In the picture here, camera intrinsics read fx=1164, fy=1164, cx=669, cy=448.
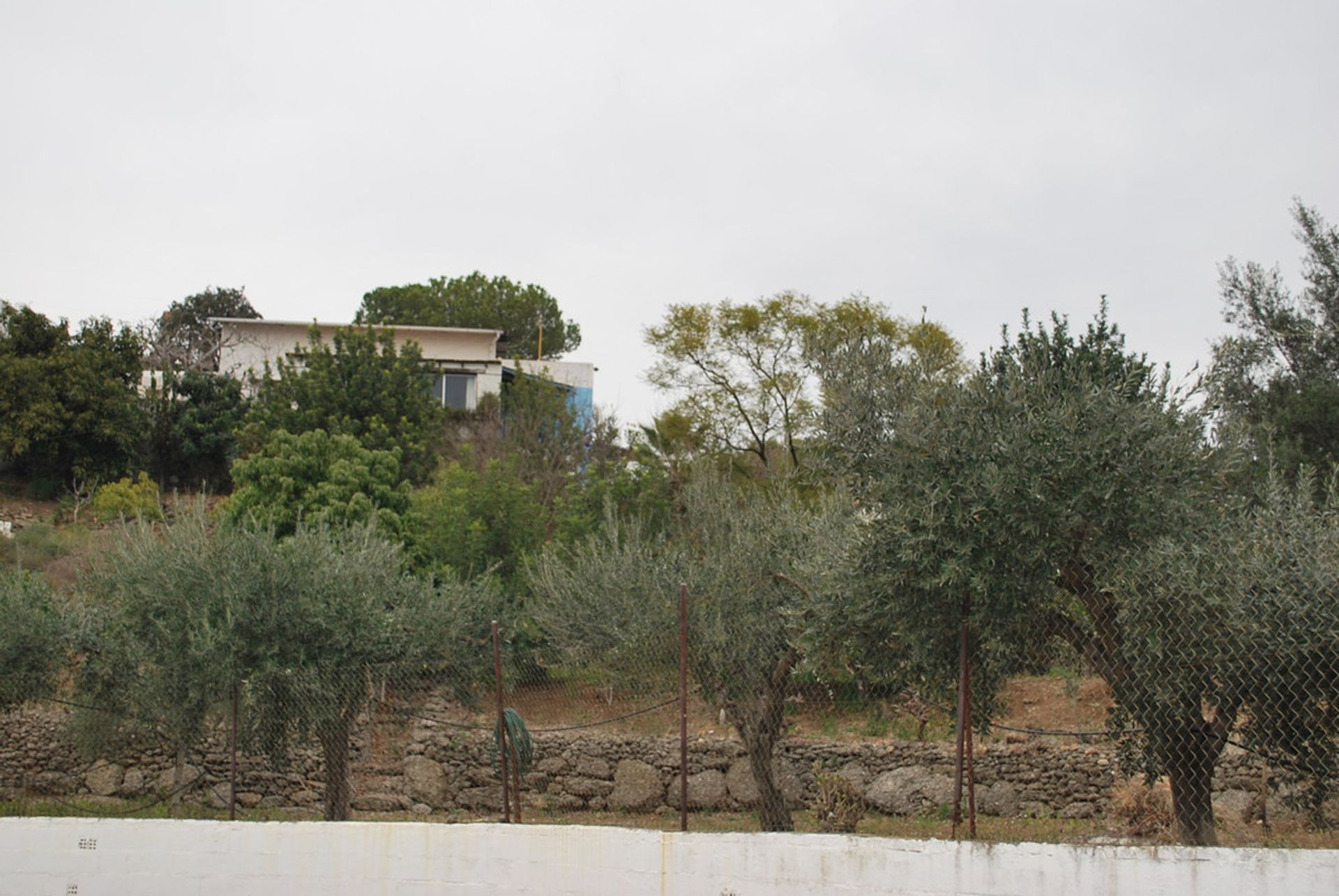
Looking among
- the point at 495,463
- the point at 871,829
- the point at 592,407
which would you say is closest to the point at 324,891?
the point at 871,829

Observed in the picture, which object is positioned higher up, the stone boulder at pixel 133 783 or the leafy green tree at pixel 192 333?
the leafy green tree at pixel 192 333

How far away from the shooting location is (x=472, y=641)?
43.9 feet

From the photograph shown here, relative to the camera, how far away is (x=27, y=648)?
13.4 m

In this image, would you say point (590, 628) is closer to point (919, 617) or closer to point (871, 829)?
point (871, 829)

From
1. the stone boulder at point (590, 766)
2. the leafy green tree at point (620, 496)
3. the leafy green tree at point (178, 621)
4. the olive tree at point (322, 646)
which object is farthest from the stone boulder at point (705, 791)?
the leafy green tree at point (620, 496)

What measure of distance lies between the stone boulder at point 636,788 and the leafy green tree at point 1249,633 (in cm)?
801

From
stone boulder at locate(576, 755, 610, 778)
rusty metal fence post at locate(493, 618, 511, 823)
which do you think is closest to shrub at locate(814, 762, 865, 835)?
stone boulder at locate(576, 755, 610, 778)

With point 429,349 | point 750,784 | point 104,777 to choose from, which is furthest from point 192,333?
point 750,784

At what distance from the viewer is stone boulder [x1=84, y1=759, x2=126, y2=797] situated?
15.4 m

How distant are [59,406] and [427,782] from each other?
21.9 m

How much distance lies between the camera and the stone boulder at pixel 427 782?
14.9 m

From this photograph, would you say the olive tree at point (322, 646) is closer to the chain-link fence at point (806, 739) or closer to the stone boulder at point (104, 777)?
the chain-link fence at point (806, 739)

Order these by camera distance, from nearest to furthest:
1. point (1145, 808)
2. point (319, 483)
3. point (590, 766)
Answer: point (1145, 808), point (590, 766), point (319, 483)

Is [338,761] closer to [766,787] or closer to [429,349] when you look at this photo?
[766,787]
